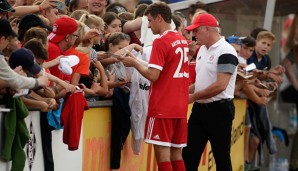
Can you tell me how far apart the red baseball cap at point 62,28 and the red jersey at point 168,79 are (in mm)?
1145

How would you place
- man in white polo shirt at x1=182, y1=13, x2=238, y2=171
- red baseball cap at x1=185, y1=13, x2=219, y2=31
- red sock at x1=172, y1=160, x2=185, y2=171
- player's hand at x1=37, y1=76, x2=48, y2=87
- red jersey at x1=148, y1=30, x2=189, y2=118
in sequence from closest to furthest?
player's hand at x1=37, y1=76, x2=48, y2=87
red jersey at x1=148, y1=30, x2=189, y2=118
red sock at x1=172, y1=160, x2=185, y2=171
man in white polo shirt at x1=182, y1=13, x2=238, y2=171
red baseball cap at x1=185, y1=13, x2=219, y2=31

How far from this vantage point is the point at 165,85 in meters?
11.6

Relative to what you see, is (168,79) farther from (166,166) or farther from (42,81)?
(42,81)

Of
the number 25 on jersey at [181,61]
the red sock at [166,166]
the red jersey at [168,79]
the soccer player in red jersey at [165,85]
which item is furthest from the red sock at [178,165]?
the number 25 on jersey at [181,61]

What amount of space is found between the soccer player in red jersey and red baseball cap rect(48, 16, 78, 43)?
1006 millimetres

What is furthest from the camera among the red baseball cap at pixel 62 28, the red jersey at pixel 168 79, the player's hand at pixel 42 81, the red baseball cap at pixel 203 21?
the red baseball cap at pixel 203 21

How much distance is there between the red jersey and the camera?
37.9 feet

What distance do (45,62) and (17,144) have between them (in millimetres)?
1191

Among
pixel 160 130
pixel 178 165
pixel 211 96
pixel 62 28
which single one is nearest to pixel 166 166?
pixel 178 165

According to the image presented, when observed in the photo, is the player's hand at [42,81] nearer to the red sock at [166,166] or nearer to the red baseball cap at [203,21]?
the red sock at [166,166]

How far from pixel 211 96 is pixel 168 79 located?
78cm

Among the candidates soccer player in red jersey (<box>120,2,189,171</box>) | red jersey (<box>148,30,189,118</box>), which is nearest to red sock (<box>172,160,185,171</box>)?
soccer player in red jersey (<box>120,2,189,171</box>)

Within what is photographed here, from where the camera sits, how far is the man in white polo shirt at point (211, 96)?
40.0 feet

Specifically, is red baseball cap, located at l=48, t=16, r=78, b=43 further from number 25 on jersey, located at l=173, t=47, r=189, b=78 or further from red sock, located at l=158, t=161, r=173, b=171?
red sock, located at l=158, t=161, r=173, b=171
